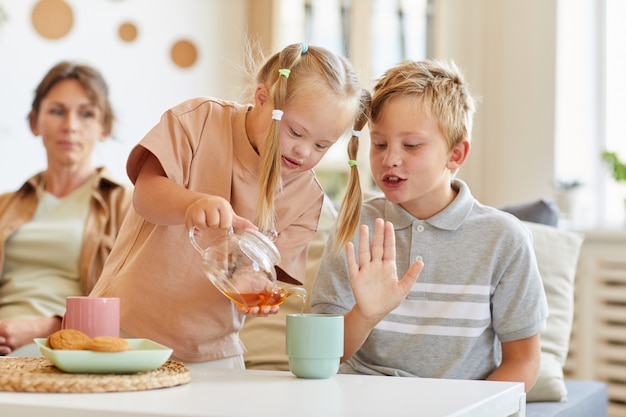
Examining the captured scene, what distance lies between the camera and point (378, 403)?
106cm

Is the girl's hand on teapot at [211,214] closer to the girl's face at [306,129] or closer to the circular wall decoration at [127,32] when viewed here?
the girl's face at [306,129]

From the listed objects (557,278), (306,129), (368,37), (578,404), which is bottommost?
(578,404)

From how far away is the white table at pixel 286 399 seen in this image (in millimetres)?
978

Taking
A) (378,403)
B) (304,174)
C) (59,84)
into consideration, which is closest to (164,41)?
(59,84)

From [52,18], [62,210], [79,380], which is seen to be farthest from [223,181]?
[52,18]

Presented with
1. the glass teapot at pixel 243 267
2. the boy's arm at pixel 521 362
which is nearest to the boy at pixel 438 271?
the boy's arm at pixel 521 362

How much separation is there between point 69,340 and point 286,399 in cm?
32

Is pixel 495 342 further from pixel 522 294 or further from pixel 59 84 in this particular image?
pixel 59 84

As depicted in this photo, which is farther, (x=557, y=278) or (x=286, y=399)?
(x=557, y=278)

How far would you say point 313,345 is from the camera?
1263 millimetres

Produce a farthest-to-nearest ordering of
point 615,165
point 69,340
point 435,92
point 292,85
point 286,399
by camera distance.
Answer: point 615,165, point 435,92, point 292,85, point 69,340, point 286,399

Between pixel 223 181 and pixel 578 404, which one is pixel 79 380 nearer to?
pixel 223 181

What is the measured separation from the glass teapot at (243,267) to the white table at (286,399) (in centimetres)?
12

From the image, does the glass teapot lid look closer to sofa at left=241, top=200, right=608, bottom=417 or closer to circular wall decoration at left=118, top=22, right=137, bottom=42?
sofa at left=241, top=200, right=608, bottom=417
